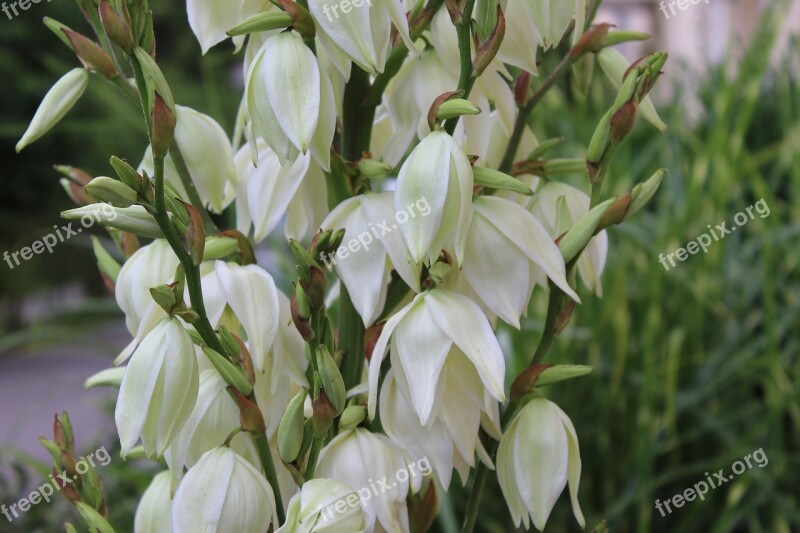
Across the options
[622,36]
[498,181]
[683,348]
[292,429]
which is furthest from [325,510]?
[683,348]

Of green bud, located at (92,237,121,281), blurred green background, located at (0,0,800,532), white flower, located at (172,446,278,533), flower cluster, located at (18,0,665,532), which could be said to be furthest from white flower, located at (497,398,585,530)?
blurred green background, located at (0,0,800,532)

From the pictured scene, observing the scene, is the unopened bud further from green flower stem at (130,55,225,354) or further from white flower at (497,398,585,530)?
white flower at (497,398,585,530)

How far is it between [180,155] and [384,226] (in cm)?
10

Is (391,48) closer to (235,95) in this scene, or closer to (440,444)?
(440,444)

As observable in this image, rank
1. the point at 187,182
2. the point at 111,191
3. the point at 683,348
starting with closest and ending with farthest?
the point at 111,191
the point at 187,182
the point at 683,348

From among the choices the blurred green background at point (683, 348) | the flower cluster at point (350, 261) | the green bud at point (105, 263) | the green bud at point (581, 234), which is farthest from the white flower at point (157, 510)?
the blurred green background at point (683, 348)

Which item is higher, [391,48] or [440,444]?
[391,48]

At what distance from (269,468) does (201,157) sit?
144 mm

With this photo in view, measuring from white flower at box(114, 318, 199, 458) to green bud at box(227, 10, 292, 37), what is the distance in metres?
0.11

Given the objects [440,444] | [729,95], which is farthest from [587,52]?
[729,95]

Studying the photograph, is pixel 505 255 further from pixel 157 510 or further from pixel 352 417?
pixel 157 510

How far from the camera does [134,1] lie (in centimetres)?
30

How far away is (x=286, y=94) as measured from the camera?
1.00 feet

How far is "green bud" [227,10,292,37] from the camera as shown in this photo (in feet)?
0.97
